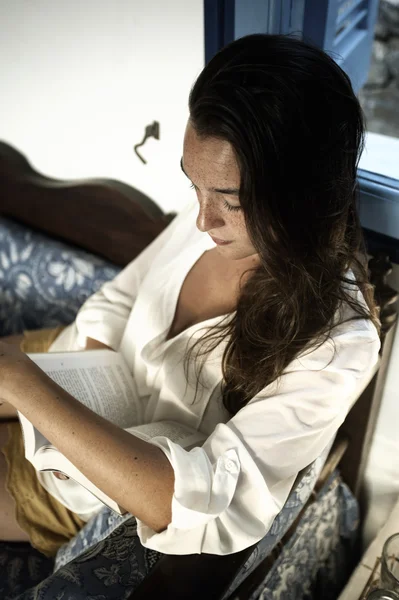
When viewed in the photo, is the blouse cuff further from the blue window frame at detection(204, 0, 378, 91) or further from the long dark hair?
the blue window frame at detection(204, 0, 378, 91)

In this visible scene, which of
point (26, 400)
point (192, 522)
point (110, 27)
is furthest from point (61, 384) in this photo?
point (110, 27)

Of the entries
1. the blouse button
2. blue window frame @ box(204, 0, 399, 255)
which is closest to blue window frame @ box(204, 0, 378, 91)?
blue window frame @ box(204, 0, 399, 255)

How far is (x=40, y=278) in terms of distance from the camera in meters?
1.57

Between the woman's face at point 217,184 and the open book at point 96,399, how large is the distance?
1.11 ft

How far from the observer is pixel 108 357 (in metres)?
1.13

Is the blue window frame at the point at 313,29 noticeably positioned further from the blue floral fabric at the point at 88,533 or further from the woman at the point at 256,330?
the blue floral fabric at the point at 88,533

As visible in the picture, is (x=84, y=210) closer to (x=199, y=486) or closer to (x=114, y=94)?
(x=114, y=94)

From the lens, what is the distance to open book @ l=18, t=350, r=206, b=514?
A: 35.7 inches

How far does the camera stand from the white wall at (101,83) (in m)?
1.20

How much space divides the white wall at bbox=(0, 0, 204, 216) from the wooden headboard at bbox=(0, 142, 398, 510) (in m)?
0.05

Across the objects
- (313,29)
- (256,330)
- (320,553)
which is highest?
(313,29)

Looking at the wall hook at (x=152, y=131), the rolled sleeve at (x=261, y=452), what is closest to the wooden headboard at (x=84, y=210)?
the wall hook at (x=152, y=131)

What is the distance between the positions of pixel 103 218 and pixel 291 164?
0.82m

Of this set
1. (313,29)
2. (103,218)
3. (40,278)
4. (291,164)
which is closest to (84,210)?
(103,218)
